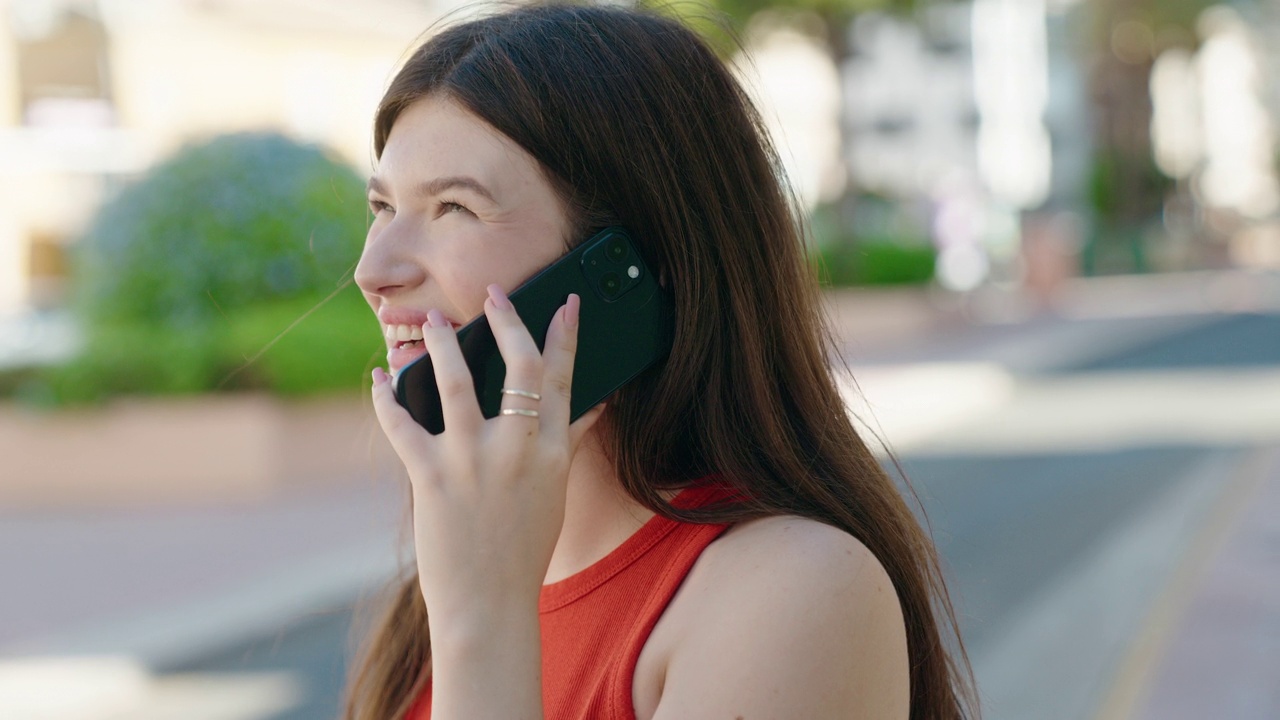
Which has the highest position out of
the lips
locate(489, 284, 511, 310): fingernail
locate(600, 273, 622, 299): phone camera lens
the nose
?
the nose

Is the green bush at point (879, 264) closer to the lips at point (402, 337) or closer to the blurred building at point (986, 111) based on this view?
the blurred building at point (986, 111)

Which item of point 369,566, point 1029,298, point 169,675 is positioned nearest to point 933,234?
point 1029,298

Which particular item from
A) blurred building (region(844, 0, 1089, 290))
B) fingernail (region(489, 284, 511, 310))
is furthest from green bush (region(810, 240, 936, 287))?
fingernail (region(489, 284, 511, 310))

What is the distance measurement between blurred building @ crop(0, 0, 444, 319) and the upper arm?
17487mm

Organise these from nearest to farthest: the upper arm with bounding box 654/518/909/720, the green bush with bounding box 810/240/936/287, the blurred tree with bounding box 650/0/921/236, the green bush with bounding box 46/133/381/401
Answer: the upper arm with bounding box 654/518/909/720 → the green bush with bounding box 46/133/381/401 → the blurred tree with bounding box 650/0/921/236 → the green bush with bounding box 810/240/936/287

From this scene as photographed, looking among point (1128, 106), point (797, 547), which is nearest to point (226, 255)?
point (797, 547)

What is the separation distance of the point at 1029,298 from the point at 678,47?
95.0 feet

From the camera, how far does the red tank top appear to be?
1.37m

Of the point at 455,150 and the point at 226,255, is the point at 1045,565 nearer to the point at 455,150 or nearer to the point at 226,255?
the point at 455,150

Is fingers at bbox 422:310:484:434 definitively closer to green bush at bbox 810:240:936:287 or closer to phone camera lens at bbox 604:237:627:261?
phone camera lens at bbox 604:237:627:261

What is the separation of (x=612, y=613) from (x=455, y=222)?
0.47 m

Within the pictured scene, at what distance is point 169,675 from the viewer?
602 centimetres

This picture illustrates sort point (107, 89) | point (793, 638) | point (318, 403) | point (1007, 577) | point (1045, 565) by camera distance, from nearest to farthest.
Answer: point (793, 638) → point (1007, 577) → point (1045, 565) → point (318, 403) → point (107, 89)

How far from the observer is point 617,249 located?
1513 mm
